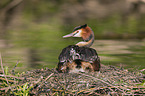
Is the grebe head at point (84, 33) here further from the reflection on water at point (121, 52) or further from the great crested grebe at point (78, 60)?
the reflection on water at point (121, 52)

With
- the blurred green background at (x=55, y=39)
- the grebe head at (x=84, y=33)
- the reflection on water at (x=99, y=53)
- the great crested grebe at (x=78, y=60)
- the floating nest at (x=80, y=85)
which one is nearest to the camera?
the floating nest at (x=80, y=85)

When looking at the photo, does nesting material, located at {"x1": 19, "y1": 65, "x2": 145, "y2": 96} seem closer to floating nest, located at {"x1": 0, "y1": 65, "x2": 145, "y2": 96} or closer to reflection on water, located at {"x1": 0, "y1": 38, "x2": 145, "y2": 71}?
floating nest, located at {"x1": 0, "y1": 65, "x2": 145, "y2": 96}

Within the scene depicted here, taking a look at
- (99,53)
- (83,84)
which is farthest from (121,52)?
(83,84)

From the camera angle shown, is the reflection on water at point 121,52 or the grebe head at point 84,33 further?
the reflection on water at point 121,52

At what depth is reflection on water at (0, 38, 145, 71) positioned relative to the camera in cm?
575

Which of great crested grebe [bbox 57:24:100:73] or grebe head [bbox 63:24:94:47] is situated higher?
grebe head [bbox 63:24:94:47]

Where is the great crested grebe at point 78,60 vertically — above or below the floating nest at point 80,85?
above

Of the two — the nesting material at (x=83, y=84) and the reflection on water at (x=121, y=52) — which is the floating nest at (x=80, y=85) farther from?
the reflection on water at (x=121, y=52)

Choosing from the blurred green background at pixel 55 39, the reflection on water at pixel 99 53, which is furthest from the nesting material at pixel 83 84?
the reflection on water at pixel 99 53

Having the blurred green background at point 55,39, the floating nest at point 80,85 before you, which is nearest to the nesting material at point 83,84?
the floating nest at point 80,85

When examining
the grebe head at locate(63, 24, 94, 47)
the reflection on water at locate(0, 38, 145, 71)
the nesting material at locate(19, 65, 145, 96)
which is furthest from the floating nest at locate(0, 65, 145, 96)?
the reflection on water at locate(0, 38, 145, 71)

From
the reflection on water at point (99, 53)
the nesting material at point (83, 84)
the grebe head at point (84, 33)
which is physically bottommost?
the nesting material at point (83, 84)

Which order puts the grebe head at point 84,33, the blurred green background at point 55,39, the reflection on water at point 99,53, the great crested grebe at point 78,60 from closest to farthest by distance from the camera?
the great crested grebe at point 78,60
the grebe head at point 84,33
the reflection on water at point 99,53
the blurred green background at point 55,39

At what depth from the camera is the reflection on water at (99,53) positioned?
18.9 feet
